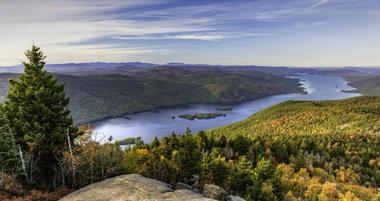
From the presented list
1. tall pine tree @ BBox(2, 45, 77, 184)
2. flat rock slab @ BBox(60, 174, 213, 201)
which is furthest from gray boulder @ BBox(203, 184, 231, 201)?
tall pine tree @ BBox(2, 45, 77, 184)

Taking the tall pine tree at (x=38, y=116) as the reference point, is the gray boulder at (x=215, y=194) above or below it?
below

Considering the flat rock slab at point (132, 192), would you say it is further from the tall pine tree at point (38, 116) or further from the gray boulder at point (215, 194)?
the tall pine tree at point (38, 116)

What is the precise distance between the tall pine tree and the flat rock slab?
645 inches

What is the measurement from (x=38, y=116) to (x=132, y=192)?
24536 mm

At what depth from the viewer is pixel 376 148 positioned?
138 metres

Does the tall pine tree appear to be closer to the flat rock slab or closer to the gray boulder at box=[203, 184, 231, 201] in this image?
the flat rock slab

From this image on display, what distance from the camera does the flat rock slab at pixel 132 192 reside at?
25.2 meters

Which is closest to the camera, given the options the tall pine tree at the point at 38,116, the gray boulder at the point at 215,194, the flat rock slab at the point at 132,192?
the flat rock slab at the point at 132,192

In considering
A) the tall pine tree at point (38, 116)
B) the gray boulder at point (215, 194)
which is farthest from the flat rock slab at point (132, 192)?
the tall pine tree at point (38, 116)

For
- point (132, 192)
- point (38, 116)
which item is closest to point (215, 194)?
point (132, 192)

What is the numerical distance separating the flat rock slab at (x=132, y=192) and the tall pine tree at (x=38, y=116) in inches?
645

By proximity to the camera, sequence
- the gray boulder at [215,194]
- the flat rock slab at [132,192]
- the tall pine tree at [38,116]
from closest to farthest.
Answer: the flat rock slab at [132,192] → the gray boulder at [215,194] → the tall pine tree at [38,116]

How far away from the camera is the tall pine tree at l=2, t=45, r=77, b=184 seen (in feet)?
143

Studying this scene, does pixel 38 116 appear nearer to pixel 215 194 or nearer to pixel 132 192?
pixel 132 192
